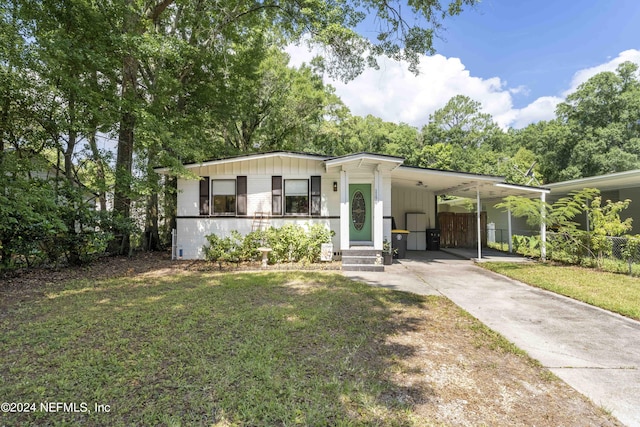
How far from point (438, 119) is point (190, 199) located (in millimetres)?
29384

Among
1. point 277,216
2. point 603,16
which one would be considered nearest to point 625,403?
point 277,216

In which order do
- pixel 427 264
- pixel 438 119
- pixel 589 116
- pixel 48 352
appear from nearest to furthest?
pixel 48 352, pixel 427 264, pixel 589 116, pixel 438 119

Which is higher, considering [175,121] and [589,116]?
[589,116]

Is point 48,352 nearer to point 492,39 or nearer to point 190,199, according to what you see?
point 190,199

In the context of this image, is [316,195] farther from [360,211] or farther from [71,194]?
[71,194]

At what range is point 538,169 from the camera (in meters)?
24.1

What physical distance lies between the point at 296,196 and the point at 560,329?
767 cm

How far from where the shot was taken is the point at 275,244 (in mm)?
9305

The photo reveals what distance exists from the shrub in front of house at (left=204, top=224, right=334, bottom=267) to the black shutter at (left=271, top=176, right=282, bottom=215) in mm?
706

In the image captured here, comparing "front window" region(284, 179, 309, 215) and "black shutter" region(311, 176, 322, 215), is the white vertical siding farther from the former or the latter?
"front window" region(284, 179, 309, 215)

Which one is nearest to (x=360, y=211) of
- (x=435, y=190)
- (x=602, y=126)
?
(x=435, y=190)

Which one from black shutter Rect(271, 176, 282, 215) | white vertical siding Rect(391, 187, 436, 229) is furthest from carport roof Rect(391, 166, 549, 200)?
black shutter Rect(271, 176, 282, 215)

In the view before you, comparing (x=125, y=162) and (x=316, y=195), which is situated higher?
(x=125, y=162)

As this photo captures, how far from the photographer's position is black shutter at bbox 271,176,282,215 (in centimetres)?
1012
